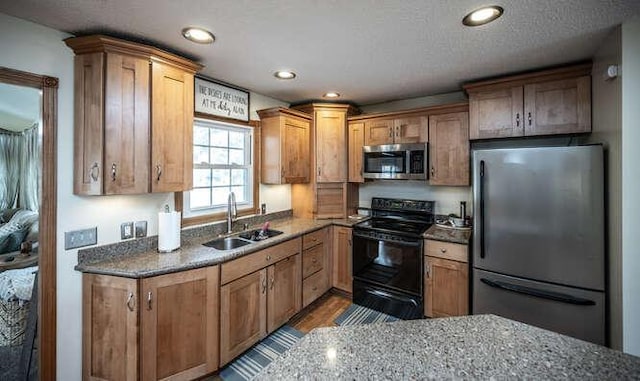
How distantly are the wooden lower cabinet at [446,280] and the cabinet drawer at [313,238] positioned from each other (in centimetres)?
112

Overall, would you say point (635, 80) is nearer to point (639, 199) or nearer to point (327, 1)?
point (639, 199)

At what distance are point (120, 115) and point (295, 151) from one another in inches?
70.0

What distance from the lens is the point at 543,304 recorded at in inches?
81.4

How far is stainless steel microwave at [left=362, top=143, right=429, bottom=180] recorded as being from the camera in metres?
3.05

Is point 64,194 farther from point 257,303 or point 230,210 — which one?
point 257,303

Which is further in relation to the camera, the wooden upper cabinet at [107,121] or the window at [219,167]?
the window at [219,167]

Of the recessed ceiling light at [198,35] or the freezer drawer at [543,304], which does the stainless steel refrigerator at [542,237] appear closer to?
the freezer drawer at [543,304]

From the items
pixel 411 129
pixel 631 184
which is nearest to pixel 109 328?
pixel 411 129

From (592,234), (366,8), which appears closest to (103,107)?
(366,8)

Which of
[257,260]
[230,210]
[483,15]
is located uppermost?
[483,15]

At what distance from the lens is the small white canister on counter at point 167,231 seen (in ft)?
6.78

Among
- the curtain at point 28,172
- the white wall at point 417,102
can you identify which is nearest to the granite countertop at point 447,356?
the white wall at point 417,102

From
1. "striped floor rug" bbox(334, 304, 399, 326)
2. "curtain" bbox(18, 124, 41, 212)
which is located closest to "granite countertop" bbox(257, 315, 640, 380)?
"striped floor rug" bbox(334, 304, 399, 326)

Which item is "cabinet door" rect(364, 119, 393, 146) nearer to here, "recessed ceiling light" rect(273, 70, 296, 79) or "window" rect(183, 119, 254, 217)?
"recessed ceiling light" rect(273, 70, 296, 79)
